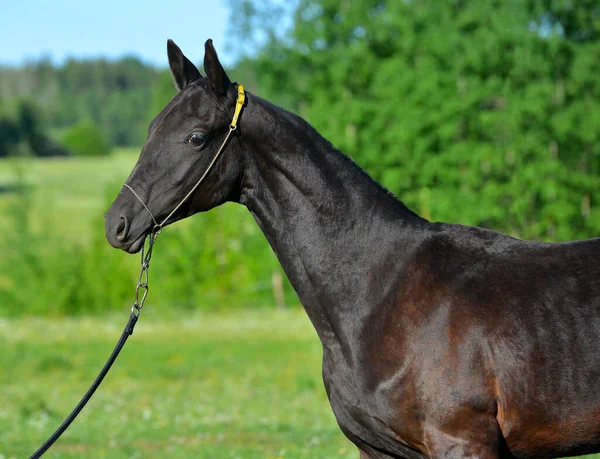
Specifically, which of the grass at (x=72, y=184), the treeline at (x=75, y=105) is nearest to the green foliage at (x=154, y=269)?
the grass at (x=72, y=184)

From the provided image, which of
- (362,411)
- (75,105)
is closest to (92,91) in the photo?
(75,105)

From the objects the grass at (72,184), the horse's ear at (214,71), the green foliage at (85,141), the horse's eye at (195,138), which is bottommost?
the grass at (72,184)

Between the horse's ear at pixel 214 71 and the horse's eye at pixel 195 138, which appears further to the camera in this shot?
the horse's eye at pixel 195 138

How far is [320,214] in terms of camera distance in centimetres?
464

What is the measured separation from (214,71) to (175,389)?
13.2m

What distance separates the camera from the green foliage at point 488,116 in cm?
2436

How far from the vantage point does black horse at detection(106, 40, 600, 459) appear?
13.7 feet

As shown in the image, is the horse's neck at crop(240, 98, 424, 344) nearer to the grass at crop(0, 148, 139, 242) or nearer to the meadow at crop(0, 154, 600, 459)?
the meadow at crop(0, 154, 600, 459)

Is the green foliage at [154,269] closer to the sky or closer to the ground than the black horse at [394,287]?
closer to the ground

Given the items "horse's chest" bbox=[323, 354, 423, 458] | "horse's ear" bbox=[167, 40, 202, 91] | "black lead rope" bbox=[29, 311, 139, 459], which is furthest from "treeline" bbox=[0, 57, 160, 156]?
"horse's chest" bbox=[323, 354, 423, 458]

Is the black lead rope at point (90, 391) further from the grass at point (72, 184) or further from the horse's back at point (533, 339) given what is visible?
the grass at point (72, 184)

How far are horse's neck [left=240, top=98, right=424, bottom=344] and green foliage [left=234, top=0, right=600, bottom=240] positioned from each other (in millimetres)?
17328

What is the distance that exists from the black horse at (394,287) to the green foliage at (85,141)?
Answer: 345ft

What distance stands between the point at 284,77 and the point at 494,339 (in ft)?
92.7
